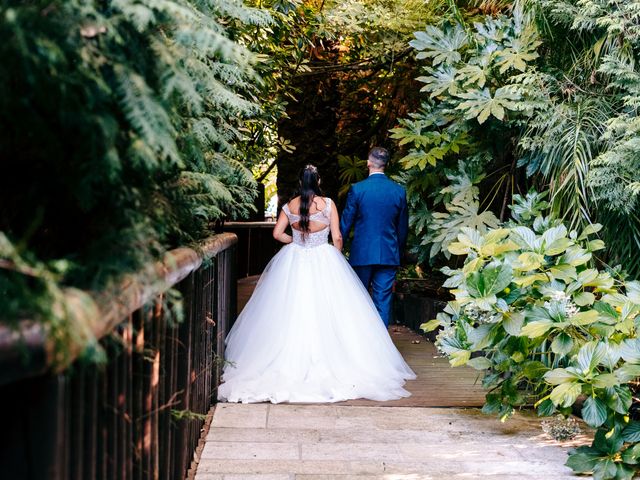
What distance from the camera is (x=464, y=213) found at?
301 inches

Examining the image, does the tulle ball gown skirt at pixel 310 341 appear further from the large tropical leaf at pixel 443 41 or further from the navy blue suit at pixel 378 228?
the large tropical leaf at pixel 443 41

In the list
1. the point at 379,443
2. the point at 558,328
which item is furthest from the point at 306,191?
the point at 558,328

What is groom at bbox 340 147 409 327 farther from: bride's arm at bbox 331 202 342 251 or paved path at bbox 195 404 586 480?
paved path at bbox 195 404 586 480

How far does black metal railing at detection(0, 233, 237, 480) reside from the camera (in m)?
1.54

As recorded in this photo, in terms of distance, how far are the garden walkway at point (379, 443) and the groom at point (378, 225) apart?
1991 mm

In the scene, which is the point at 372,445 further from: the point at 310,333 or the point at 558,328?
the point at 310,333

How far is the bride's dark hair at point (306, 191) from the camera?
7051mm

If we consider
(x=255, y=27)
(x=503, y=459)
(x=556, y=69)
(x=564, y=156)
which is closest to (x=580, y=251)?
(x=503, y=459)

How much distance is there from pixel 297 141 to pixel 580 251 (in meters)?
7.35

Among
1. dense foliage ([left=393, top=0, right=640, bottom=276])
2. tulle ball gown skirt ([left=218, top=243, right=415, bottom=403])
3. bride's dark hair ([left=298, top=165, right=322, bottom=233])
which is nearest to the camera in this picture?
dense foliage ([left=393, top=0, right=640, bottom=276])

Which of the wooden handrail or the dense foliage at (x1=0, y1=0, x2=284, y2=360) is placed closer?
the wooden handrail

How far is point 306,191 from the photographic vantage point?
7082mm

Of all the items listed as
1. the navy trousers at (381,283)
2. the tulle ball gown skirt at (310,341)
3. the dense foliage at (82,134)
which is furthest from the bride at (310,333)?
the dense foliage at (82,134)

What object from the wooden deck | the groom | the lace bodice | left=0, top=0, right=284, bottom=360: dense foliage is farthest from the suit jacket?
left=0, top=0, right=284, bottom=360: dense foliage
